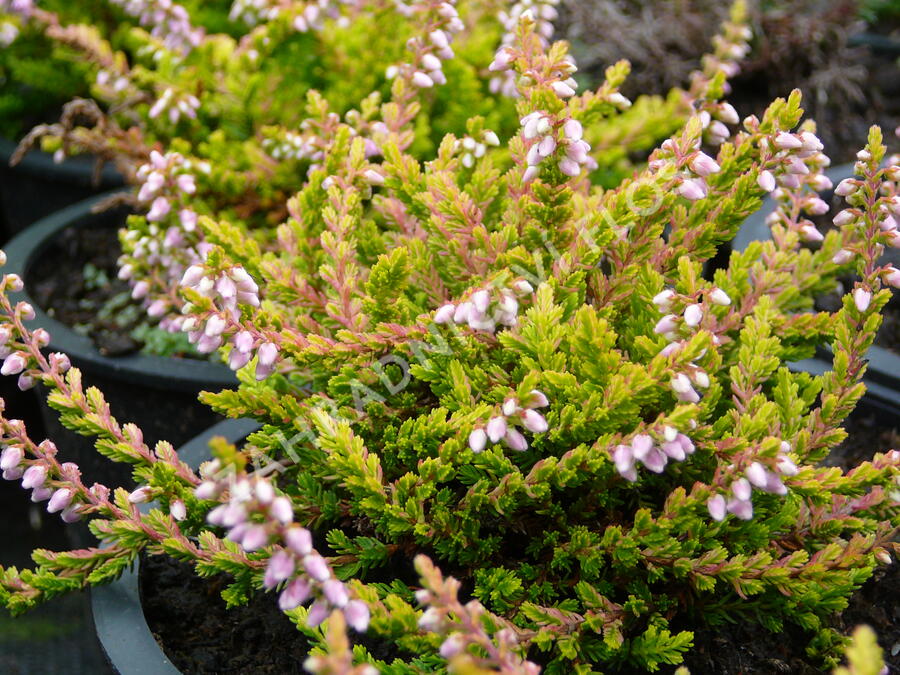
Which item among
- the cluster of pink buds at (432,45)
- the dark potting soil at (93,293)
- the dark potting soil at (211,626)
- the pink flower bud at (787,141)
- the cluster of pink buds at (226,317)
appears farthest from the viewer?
the dark potting soil at (93,293)

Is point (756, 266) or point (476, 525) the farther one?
point (756, 266)

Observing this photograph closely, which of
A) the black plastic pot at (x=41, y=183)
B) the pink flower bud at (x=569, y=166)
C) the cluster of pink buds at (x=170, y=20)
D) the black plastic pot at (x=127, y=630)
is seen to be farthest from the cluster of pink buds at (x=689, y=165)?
the black plastic pot at (x=41, y=183)

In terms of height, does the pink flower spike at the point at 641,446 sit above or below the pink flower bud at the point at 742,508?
above

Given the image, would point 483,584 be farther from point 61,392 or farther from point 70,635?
point 70,635

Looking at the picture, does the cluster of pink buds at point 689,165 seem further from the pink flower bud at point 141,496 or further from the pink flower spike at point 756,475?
the pink flower bud at point 141,496

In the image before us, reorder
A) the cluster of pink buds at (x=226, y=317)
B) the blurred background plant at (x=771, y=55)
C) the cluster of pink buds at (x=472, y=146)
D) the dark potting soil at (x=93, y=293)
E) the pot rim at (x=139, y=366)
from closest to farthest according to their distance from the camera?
the cluster of pink buds at (x=226, y=317), the cluster of pink buds at (x=472, y=146), the pot rim at (x=139, y=366), the dark potting soil at (x=93, y=293), the blurred background plant at (x=771, y=55)

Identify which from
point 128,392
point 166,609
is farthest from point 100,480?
point 166,609
